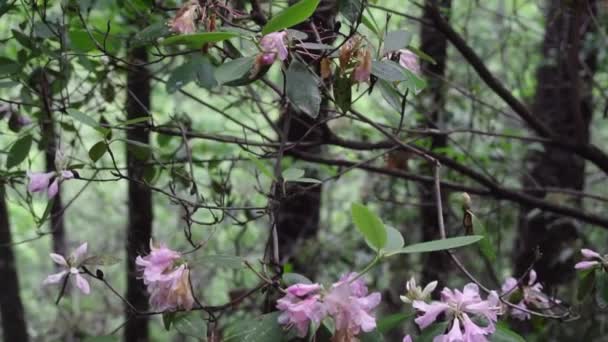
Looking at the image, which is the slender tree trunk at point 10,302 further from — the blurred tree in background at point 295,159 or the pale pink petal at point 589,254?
the pale pink petal at point 589,254

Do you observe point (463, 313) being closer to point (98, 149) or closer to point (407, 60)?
point (407, 60)

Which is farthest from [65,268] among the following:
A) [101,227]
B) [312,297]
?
[101,227]

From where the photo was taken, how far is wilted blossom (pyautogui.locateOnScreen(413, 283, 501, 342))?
74cm

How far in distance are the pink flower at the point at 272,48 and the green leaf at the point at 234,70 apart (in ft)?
0.06

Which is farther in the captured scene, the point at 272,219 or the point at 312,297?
the point at 272,219

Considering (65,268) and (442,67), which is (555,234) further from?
(65,268)

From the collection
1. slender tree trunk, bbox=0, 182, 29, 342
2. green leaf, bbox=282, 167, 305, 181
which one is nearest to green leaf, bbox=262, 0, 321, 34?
green leaf, bbox=282, 167, 305, 181

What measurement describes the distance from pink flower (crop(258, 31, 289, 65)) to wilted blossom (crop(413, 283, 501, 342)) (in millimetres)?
326

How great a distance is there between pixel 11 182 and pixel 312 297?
88 centimetres

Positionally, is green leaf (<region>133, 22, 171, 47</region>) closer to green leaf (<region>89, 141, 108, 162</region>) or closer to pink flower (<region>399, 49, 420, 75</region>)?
green leaf (<region>89, 141, 108, 162</region>)

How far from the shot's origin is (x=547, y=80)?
3633mm

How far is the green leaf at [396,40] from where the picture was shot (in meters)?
0.93

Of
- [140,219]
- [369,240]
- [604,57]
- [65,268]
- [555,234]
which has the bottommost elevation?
[555,234]

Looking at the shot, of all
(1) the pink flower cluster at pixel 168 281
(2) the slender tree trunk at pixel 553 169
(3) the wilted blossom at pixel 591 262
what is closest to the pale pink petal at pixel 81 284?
(1) the pink flower cluster at pixel 168 281
